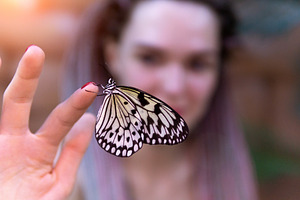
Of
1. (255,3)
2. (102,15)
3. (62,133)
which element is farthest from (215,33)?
(62,133)

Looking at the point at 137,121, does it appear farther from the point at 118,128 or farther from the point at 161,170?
the point at 161,170

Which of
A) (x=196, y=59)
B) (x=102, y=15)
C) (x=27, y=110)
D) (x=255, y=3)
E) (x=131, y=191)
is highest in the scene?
(x=255, y=3)

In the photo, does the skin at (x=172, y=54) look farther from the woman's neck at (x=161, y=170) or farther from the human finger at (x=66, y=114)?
the human finger at (x=66, y=114)

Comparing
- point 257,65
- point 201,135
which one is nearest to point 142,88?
point 201,135

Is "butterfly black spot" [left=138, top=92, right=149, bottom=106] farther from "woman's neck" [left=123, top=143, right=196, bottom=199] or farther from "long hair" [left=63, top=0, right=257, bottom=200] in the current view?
"woman's neck" [left=123, top=143, right=196, bottom=199]

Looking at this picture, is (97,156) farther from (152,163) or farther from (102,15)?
(102,15)

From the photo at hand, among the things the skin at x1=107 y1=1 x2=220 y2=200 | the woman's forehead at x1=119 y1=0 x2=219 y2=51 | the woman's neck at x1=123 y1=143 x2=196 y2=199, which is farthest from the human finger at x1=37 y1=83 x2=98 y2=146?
the woman's neck at x1=123 y1=143 x2=196 y2=199
